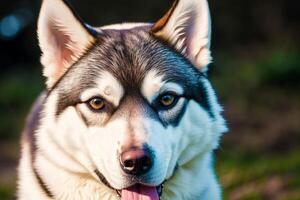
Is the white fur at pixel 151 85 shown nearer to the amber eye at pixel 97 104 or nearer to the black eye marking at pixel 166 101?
the black eye marking at pixel 166 101

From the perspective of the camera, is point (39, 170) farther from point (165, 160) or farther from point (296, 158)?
point (296, 158)

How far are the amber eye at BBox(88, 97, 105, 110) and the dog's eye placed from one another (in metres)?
0.34

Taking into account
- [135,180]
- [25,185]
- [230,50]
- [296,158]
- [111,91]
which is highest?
[111,91]

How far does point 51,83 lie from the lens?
182 inches

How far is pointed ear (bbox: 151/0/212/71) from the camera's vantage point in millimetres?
4590

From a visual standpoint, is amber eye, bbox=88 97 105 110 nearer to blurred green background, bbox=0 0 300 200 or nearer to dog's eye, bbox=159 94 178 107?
dog's eye, bbox=159 94 178 107

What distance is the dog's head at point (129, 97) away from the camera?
13.3 feet

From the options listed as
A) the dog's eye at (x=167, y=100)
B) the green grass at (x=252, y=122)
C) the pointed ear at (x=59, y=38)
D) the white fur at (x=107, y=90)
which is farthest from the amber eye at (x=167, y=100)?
the green grass at (x=252, y=122)

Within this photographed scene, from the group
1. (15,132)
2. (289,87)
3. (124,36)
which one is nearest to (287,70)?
(289,87)

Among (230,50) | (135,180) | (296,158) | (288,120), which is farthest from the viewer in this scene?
(230,50)

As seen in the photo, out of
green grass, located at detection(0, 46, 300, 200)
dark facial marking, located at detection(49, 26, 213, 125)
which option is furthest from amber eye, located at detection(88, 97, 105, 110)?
green grass, located at detection(0, 46, 300, 200)

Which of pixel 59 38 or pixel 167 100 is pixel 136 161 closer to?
pixel 167 100

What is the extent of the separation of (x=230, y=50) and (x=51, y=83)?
8292mm

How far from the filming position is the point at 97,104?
424 centimetres
